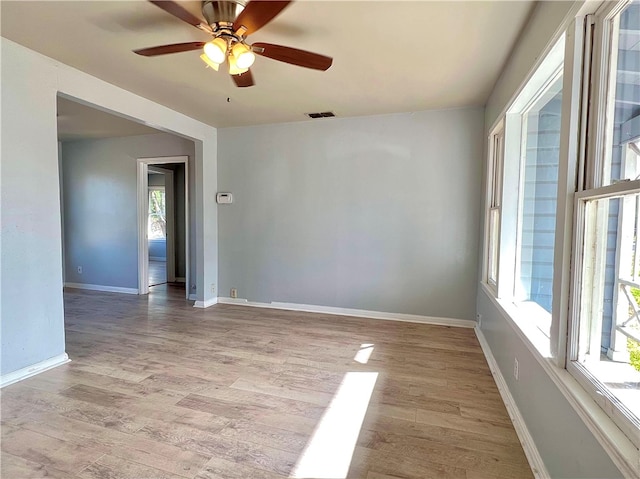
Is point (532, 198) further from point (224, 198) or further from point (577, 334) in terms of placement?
point (224, 198)

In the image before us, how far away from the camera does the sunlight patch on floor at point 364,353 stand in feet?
9.20

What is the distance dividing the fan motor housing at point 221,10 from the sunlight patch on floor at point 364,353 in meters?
2.65

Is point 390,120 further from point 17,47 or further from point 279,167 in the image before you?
point 17,47

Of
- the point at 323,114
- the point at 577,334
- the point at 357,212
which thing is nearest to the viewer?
the point at 577,334

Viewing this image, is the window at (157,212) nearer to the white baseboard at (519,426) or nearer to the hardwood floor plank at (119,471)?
the hardwood floor plank at (119,471)

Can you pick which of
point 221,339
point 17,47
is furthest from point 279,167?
point 17,47

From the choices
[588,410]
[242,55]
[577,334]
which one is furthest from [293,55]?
[588,410]

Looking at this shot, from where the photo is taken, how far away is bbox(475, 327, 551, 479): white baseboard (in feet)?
5.04

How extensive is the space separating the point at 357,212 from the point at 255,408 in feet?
8.50

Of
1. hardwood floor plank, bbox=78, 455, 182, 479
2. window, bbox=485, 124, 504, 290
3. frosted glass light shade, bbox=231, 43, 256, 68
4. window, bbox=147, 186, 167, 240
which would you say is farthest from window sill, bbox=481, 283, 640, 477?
window, bbox=147, 186, 167, 240

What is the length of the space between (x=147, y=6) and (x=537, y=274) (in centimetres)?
304

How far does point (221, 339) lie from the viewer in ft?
10.8

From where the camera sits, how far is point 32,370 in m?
2.49

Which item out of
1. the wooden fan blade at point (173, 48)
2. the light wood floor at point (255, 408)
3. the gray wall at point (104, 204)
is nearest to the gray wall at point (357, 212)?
the light wood floor at point (255, 408)
